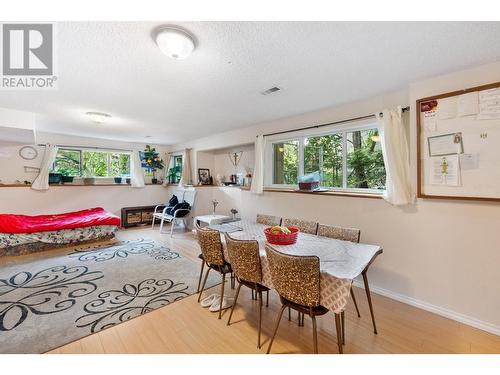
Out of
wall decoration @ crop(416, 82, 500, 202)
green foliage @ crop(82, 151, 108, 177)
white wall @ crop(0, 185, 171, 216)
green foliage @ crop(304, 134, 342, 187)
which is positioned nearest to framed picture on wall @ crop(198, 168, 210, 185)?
white wall @ crop(0, 185, 171, 216)

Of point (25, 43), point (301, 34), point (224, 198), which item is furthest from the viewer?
point (224, 198)

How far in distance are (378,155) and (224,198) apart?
3107 millimetres

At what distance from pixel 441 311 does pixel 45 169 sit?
6.83 meters

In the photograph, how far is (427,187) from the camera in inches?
84.1

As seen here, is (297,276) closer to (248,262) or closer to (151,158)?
(248,262)

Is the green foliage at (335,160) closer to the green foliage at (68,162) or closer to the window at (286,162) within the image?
the window at (286,162)

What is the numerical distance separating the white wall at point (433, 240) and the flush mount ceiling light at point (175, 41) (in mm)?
2112

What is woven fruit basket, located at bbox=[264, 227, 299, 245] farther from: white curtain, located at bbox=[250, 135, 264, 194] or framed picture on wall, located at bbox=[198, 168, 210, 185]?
framed picture on wall, located at bbox=[198, 168, 210, 185]

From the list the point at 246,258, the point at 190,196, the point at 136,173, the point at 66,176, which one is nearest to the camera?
the point at 246,258

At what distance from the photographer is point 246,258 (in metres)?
1.76

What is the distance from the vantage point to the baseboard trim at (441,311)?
6.06ft

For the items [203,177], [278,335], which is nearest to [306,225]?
[278,335]
